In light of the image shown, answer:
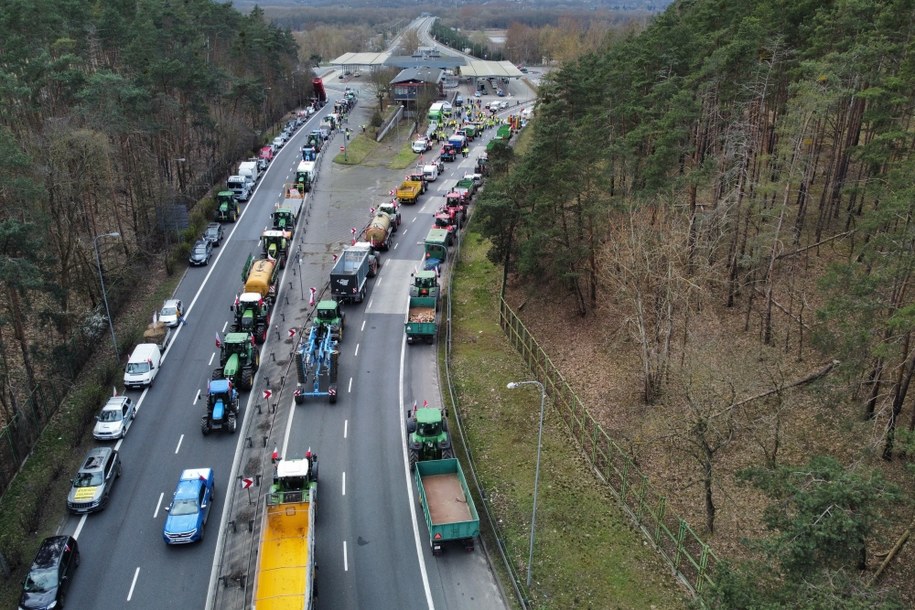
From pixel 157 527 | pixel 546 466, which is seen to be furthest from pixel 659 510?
pixel 157 527

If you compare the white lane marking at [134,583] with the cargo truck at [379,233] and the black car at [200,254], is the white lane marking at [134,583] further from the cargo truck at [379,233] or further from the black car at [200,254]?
the cargo truck at [379,233]

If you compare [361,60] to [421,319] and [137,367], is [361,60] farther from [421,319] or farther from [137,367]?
[137,367]

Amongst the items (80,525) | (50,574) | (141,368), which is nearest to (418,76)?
(141,368)

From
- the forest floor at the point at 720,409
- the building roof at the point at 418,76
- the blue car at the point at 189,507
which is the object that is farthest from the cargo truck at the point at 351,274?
the building roof at the point at 418,76

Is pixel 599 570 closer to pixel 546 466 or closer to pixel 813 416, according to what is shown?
pixel 546 466

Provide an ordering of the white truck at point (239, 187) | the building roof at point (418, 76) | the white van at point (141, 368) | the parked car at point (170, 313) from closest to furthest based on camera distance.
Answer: the white van at point (141, 368), the parked car at point (170, 313), the white truck at point (239, 187), the building roof at point (418, 76)
